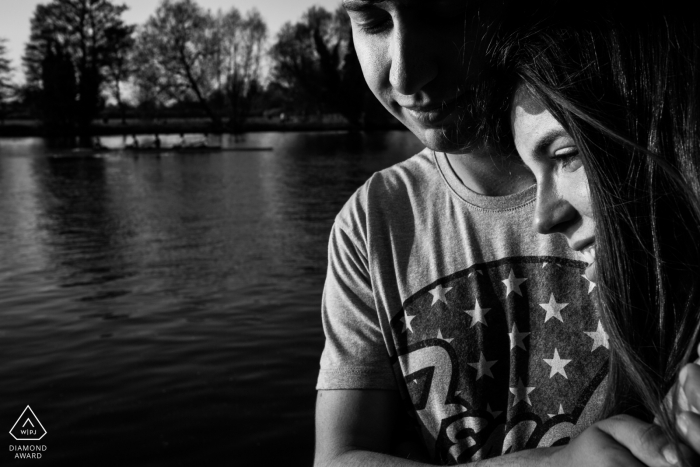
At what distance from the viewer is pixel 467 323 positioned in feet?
5.84

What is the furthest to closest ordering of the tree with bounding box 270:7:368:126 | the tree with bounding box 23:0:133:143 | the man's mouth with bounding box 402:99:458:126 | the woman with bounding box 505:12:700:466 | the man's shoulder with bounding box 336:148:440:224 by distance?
1. the tree with bounding box 270:7:368:126
2. the tree with bounding box 23:0:133:143
3. the man's shoulder with bounding box 336:148:440:224
4. the man's mouth with bounding box 402:99:458:126
5. the woman with bounding box 505:12:700:466

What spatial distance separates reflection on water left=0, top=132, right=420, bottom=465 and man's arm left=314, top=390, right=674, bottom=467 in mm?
4209

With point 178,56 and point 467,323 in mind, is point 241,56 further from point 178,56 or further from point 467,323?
point 467,323

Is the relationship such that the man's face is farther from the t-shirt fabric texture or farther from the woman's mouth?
the woman's mouth

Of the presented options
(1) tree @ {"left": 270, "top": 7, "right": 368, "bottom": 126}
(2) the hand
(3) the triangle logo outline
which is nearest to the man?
(2) the hand

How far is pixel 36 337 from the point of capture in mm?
8383

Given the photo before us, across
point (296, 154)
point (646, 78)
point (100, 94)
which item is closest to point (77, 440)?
point (646, 78)

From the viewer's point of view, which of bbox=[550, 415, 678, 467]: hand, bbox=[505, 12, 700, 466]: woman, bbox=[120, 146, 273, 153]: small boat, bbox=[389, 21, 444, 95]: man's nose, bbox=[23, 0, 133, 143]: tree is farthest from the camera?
bbox=[23, 0, 133, 143]: tree

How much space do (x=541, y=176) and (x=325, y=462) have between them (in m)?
0.82

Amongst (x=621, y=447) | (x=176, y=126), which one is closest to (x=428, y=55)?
(x=621, y=447)

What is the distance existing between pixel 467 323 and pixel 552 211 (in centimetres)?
42

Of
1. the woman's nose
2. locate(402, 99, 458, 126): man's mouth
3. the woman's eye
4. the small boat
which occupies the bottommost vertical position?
the small boat

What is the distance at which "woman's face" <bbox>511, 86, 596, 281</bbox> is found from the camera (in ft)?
4.61

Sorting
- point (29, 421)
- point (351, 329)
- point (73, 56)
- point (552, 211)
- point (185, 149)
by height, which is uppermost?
point (73, 56)
